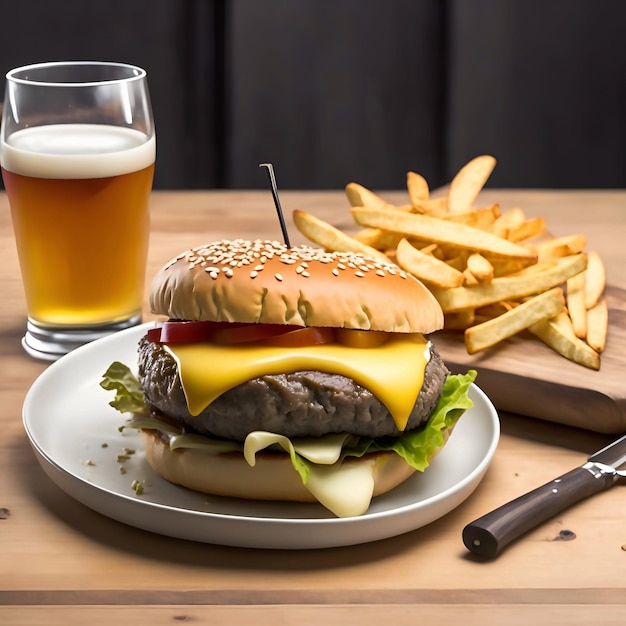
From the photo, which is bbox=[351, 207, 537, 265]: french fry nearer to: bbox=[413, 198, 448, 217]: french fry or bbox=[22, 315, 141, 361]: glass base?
bbox=[413, 198, 448, 217]: french fry

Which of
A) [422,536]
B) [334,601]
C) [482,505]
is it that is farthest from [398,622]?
[482,505]

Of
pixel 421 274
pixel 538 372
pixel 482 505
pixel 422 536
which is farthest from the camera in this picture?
pixel 421 274

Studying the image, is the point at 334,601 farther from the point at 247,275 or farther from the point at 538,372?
the point at 538,372

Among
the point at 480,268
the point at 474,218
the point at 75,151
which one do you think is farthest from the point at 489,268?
the point at 75,151

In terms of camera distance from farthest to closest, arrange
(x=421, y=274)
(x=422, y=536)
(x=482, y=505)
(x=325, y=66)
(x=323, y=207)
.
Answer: (x=325, y=66), (x=323, y=207), (x=421, y=274), (x=482, y=505), (x=422, y=536)

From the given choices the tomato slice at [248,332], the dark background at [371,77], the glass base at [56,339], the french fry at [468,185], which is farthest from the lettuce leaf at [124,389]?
the dark background at [371,77]

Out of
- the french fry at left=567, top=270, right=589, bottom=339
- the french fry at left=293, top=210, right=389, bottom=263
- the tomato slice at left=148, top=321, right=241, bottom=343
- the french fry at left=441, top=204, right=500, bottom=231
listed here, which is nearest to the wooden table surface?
the tomato slice at left=148, top=321, right=241, bottom=343
